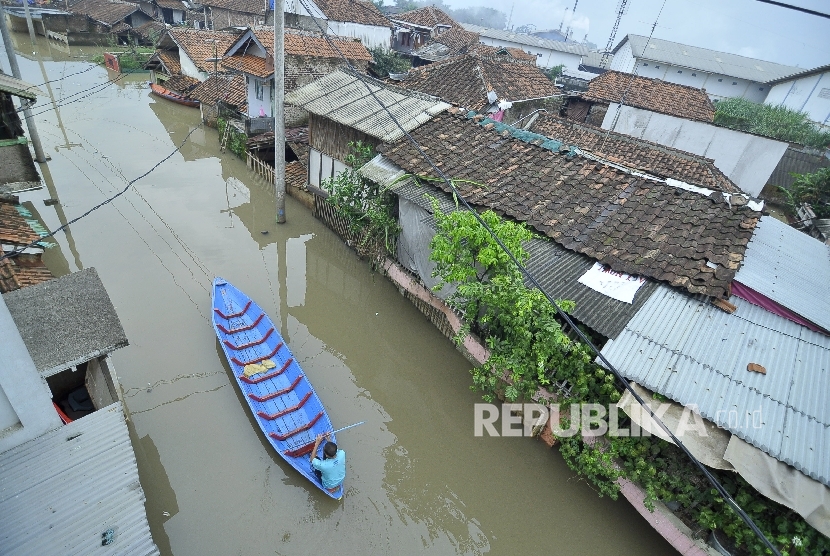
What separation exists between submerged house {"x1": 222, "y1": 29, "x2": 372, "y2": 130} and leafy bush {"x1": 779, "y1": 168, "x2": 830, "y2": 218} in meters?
20.3

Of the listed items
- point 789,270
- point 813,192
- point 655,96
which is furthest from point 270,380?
point 655,96

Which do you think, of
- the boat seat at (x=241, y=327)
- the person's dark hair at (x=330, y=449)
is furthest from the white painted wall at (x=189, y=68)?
the person's dark hair at (x=330, y=449)

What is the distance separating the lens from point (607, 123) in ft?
67.4

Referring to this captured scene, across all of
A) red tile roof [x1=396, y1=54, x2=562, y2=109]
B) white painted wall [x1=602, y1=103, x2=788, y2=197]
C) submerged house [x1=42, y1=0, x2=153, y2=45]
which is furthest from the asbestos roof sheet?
submerged house [x1=42, y1=0, x2=153, y2=45]

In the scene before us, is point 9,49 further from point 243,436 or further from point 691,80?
point 691,80

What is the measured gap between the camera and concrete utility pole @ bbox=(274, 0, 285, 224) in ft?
32.6

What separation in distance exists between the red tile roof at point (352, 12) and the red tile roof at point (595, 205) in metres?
23.8

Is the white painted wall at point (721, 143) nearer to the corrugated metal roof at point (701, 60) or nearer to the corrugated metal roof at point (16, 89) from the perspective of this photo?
the corrugated metal roof at point (701, 60)

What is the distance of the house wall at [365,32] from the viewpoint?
95.3ft

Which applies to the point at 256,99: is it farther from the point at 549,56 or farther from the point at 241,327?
the point at 549,56

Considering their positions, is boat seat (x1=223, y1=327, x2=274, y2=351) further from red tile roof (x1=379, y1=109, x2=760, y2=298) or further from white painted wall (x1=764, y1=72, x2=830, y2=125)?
white painted wall (x1=764, y1=72, x2=830, y2=125)

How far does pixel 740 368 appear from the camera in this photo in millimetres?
5570

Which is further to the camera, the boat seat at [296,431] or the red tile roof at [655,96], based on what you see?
the red tile roof at [655,96]

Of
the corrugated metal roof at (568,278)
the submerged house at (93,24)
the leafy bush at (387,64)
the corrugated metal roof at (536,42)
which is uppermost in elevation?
the corrugated metal roof at (568,278)
